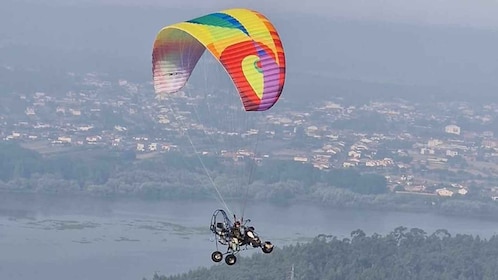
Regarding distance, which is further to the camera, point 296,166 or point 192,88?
point 192,88

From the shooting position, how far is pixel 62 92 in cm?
8344

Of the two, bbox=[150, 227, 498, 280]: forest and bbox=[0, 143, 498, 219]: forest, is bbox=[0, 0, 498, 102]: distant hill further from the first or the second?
bbox=[150, 227, 498, 280]: forest

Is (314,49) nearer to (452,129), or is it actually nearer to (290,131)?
(452,129)

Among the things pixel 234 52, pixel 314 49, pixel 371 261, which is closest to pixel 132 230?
pixel 371 261

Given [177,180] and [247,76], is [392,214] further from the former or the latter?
[247,76]

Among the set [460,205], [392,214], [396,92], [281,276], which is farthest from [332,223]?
[396,92]

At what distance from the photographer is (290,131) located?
71625mm

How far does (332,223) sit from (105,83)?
117ft

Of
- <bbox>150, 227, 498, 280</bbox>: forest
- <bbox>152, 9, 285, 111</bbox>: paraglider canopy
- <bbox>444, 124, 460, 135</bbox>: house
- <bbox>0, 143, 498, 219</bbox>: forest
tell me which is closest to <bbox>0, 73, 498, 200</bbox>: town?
<bbox>444, 124, 460, 135</bbox>: house

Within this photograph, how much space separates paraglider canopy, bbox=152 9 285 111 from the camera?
1678 cm

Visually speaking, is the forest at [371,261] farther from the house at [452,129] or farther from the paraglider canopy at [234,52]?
the house at [452,129]

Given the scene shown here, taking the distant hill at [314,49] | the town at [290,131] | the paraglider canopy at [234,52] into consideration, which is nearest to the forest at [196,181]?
the town at [290,131]

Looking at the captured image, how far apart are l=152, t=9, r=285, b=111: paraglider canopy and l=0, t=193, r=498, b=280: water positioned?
72.7ft

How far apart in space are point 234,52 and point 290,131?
54.7 m
